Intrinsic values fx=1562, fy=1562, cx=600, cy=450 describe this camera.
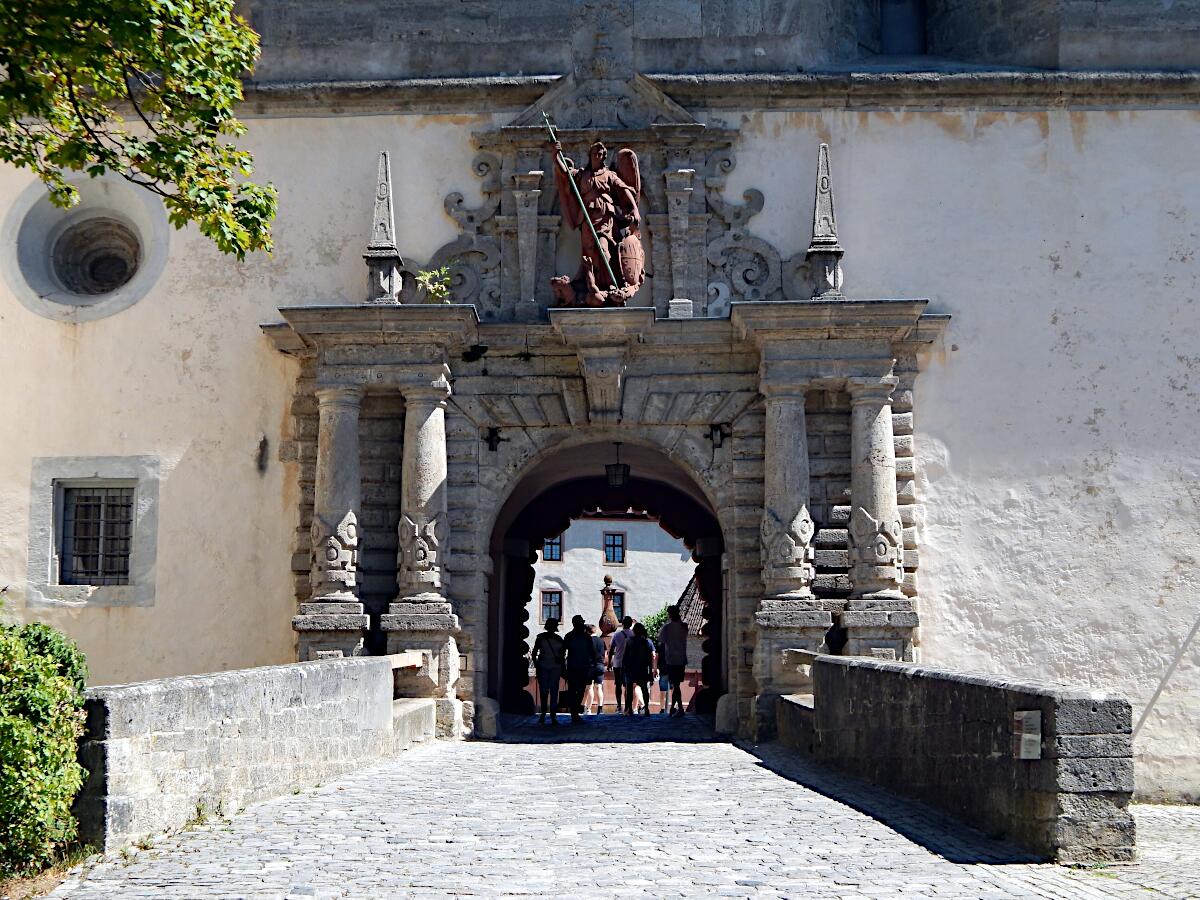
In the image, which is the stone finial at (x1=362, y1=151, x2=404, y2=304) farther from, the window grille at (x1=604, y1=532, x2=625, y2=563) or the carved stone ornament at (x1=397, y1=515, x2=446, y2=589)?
the window grille at (x1=604, y1=532, x2=625, y2=563)

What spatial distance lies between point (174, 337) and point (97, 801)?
9.17 meters

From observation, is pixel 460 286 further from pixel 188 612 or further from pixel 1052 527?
pixel 1052 527

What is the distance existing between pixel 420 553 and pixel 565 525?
701cm

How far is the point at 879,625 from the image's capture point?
1360 cm

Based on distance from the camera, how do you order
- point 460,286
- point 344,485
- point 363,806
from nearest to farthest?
point 363,806
point 344,485
point 460,286

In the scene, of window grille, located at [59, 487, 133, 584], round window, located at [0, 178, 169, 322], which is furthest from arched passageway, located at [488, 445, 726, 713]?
round window, located at [0, 178, 169, 322]

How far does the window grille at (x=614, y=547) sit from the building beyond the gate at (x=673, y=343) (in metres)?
29.3

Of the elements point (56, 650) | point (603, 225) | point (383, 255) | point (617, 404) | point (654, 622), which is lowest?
point (654, 622)

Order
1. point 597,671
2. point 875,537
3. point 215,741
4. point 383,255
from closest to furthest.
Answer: point 215,741
point 875,537
point 383,255
point 597,671

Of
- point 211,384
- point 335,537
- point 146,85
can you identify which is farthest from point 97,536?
point 146,85

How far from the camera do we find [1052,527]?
14.6 m

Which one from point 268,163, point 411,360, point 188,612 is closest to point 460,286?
point 411,360

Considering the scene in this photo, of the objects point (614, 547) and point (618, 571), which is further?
point (614, 547)

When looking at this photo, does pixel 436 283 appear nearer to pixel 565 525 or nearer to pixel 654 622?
pixel 565 525
